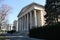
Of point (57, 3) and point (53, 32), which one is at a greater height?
point (57, 3)

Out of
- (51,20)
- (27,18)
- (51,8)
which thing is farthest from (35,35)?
(27,18)

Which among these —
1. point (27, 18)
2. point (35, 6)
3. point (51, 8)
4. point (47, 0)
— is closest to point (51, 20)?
point (51, 8)

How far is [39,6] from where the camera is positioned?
5050cm

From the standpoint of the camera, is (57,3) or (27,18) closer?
(57,3)

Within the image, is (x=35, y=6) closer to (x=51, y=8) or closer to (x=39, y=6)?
(x=39, y=6)

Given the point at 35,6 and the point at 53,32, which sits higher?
the point at 35,6

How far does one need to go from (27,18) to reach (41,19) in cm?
753

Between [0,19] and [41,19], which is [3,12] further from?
[41,19]

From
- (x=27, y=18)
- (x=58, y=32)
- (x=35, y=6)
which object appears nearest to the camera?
(x=58, y=32)

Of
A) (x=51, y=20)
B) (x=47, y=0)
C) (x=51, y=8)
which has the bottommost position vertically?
(x=51, y=20)

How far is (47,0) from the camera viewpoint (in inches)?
1072

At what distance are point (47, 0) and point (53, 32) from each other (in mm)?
10273

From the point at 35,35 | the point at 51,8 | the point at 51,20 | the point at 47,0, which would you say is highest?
the point at 47,0

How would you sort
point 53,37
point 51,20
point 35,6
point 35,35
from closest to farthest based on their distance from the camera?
point 53,37 → point 51,20 → point 35,35 → point 35,6
